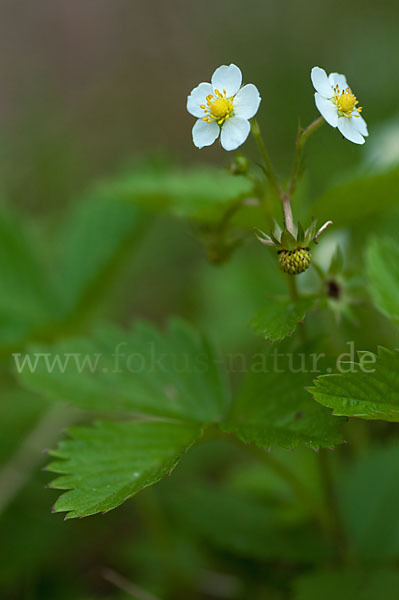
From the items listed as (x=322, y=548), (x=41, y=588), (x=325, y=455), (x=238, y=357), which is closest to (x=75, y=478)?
(x=325, y=455)

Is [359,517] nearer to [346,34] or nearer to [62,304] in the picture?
[62,304]

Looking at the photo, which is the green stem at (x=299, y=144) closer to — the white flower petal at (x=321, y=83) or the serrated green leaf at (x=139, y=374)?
the white flower petal at (x=321, y=83)

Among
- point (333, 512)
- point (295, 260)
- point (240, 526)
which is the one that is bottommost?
point (240, 526)

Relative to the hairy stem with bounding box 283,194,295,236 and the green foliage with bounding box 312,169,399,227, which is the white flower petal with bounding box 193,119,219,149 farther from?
the green foliage with bounding box 312,169,399,227

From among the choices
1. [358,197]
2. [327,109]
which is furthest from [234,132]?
[358,197]

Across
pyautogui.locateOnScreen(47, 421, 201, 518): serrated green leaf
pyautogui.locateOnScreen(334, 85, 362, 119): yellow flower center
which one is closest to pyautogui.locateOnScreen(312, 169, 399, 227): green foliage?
pyautogui.locateOnScreen(334, 85, 362, 119): yellow flower center

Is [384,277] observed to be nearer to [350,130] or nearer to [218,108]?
[350,130]

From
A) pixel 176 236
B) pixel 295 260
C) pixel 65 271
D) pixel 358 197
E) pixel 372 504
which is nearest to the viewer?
pixel 295 260
